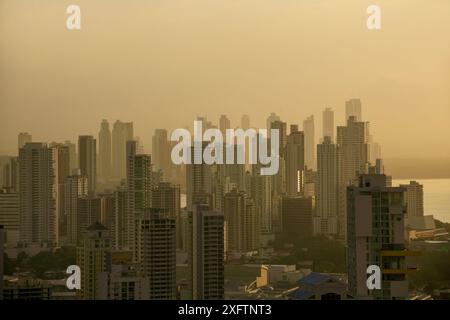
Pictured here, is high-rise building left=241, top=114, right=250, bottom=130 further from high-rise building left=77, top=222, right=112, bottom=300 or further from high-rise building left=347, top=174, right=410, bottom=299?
high-rise building left=77, top=222, right=112, bottom=300

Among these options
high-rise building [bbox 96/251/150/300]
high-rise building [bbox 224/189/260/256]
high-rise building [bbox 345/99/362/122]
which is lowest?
high-rise building [bbox 96/251/150/300]

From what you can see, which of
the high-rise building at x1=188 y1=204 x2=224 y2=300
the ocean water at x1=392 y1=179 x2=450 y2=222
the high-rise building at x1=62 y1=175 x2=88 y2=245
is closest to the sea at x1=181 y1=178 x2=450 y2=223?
the ocean water at x1=392 y1=179 x2=450 y2=222

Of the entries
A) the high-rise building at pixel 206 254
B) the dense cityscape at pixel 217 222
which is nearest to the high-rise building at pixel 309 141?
the dense cityscape at pixel 217 222

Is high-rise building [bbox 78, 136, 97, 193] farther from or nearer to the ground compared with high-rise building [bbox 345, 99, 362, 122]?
nearer to the ground

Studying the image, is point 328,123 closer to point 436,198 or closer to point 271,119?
point 271,119

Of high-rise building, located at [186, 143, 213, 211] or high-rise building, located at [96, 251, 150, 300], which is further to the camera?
high-rise building, located at [186, 143, 213, 211]
